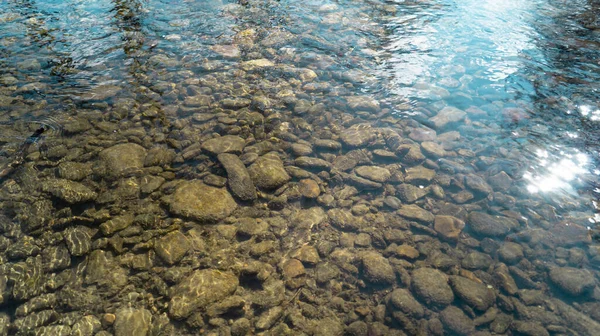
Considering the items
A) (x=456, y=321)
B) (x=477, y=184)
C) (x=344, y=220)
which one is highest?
(x=477, y=184)

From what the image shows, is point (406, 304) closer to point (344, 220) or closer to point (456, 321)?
point (456, 321)

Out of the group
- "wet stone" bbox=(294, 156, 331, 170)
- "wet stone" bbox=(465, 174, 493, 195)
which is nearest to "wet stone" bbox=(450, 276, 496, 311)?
"wet stone" bbox=(465, 174, 493, 195)

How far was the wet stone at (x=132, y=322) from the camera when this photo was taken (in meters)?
3.80

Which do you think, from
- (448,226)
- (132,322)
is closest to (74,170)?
(132,322)

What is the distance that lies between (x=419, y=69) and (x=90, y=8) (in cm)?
1052

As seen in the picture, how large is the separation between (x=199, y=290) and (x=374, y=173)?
3448 mm

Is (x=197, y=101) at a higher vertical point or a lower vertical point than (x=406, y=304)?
higher

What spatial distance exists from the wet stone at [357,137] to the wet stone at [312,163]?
75cm

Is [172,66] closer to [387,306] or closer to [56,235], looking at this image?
[56,235]

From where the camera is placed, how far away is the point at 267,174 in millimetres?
5594

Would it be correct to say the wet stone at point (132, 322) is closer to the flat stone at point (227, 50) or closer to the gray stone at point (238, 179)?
the gray stone at point (238, 179)

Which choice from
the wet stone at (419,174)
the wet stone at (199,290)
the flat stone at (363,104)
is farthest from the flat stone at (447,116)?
the wet stone at (199,290)

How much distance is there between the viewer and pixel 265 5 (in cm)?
1167

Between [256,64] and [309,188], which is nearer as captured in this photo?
[309,188]
